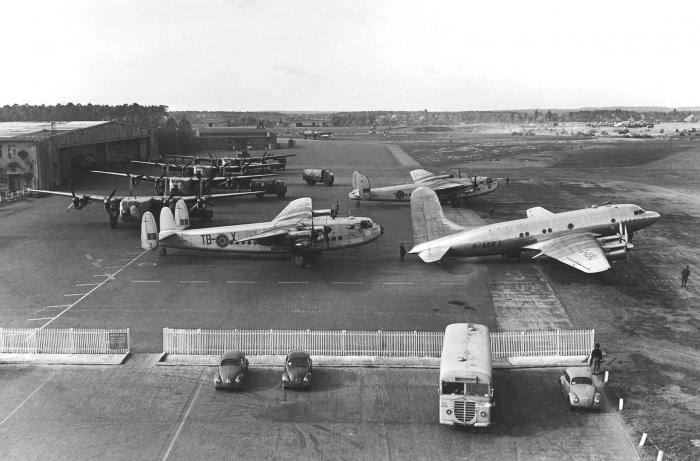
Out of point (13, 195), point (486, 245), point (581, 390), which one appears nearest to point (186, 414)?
point (581, 390)

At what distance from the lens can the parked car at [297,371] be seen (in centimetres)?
2773

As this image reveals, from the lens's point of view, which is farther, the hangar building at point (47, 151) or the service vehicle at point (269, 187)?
the hangar building at point (47, 151)

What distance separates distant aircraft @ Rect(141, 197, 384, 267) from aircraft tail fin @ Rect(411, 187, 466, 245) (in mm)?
3293

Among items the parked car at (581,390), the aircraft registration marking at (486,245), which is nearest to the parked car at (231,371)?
the parked car at (581,390)

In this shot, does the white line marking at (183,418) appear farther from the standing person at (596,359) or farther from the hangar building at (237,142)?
the hangar building at (237,142)

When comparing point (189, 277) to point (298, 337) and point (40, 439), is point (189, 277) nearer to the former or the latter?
point (298, 337)

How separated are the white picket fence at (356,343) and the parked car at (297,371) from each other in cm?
256

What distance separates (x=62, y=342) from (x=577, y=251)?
115 feet

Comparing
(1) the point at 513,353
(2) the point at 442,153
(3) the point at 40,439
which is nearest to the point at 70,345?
(3) the point at 40,439

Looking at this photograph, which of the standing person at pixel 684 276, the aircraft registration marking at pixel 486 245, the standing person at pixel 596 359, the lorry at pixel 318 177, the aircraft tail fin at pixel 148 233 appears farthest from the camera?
the lorry at pixel 318 177

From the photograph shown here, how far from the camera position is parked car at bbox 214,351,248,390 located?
27719 millimetres

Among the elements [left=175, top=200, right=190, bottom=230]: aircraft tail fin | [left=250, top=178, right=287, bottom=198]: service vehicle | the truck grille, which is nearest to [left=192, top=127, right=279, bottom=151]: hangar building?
[left=250, top=178, right=287, bottom=198]: service vehicle

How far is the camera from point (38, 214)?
2758 inches

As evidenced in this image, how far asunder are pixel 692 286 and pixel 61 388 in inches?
1629
